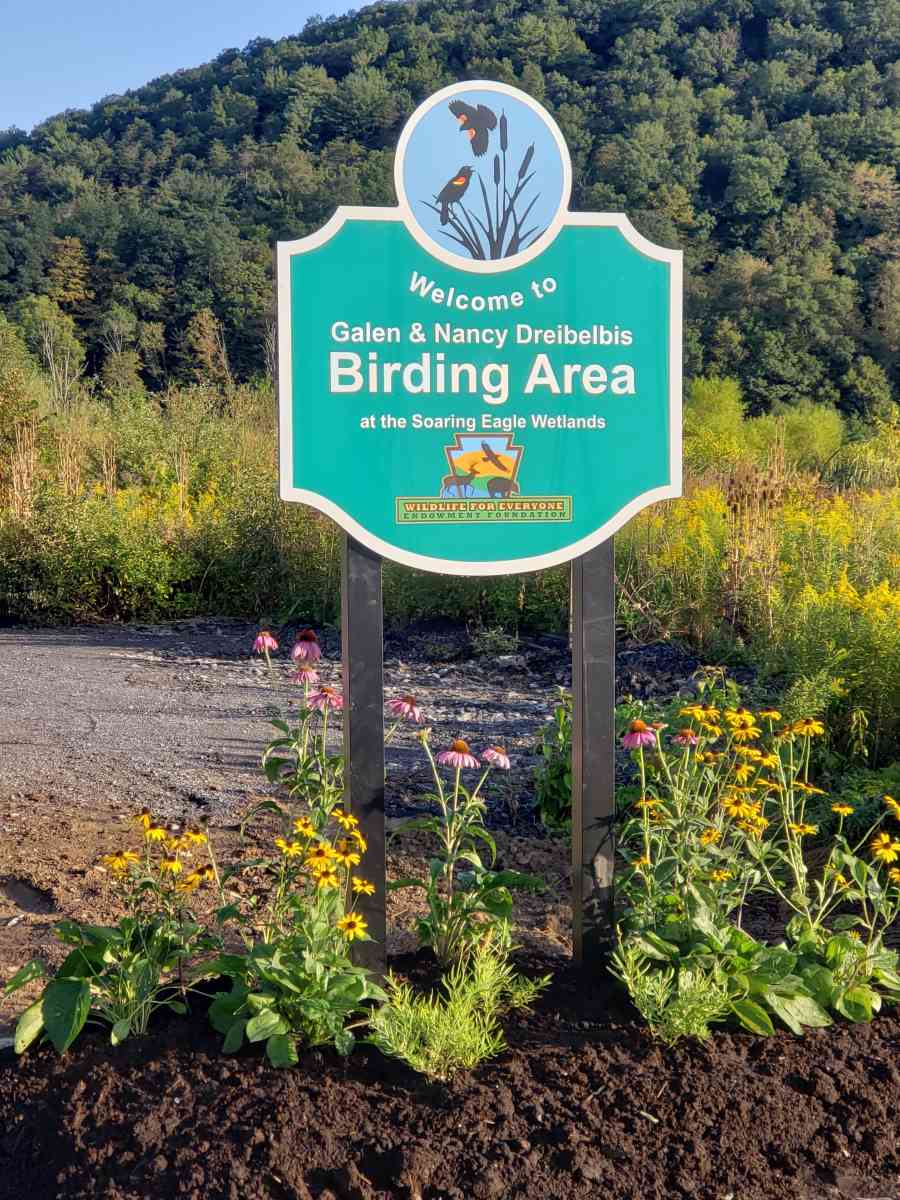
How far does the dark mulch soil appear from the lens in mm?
2195

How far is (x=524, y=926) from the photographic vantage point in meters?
3.73

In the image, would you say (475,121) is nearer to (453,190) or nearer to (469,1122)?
(453,190)

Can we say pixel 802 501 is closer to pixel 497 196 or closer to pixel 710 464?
pixel 710 464

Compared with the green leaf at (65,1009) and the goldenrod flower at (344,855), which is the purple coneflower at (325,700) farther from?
the green leaf at (65,1009)

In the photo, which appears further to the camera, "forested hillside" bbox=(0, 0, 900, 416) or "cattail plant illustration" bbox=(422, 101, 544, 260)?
"forested hillside" bbox=(0, 0, 900, 416)

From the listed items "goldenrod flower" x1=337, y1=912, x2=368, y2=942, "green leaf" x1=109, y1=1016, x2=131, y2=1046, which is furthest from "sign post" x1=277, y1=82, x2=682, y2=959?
"green leaf" x1=109, y1=1016, x2=131, y2=1046

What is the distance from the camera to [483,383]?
2953 mm

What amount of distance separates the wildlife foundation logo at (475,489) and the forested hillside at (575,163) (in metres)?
17.5

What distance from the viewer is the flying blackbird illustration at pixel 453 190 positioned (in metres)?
2.92

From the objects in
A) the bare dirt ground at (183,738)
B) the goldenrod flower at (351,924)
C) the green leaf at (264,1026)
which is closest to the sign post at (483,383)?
the goldenrod flower at (351,924)

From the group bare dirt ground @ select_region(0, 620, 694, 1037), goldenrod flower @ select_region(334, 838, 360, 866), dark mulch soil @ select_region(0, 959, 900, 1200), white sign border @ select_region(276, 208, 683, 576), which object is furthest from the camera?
bare dirt ground @ select_region(0, 620, 694, 1037)

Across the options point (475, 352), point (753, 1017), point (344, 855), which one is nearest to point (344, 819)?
point (344, 855)

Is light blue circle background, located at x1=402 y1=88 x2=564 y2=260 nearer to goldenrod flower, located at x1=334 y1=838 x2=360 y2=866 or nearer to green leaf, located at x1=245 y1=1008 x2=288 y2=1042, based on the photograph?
goldenrod flower, located at x1=334 y1=838 x2=360 y2=866

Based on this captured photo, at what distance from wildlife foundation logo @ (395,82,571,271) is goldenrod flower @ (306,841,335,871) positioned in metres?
1.47
